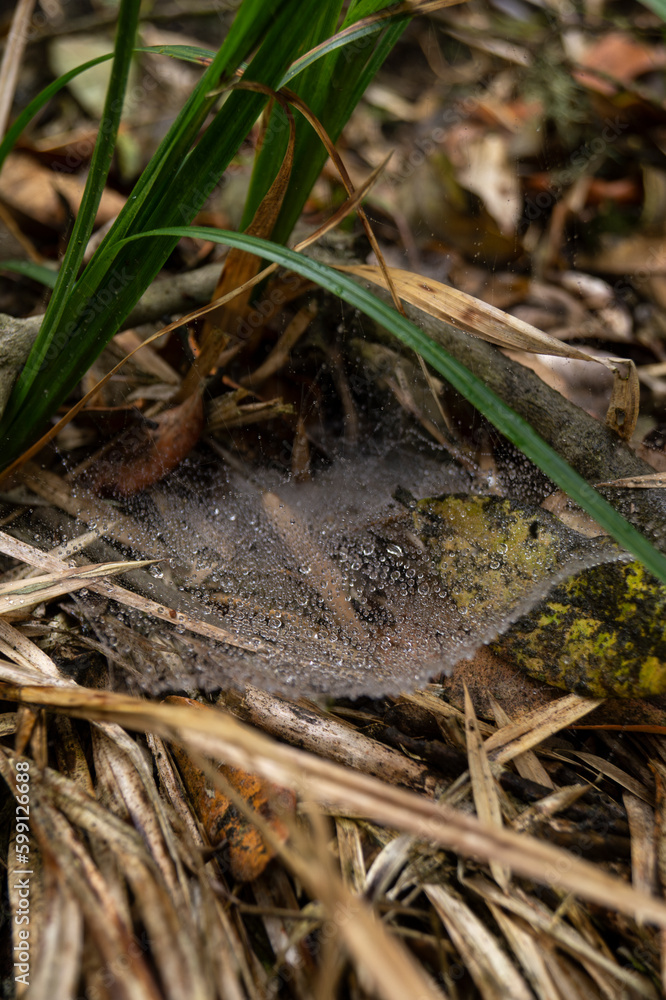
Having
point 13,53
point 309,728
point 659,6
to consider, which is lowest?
point 309,728

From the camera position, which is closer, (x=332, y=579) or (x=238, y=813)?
(x=238, y=813)

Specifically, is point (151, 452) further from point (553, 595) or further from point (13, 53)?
point (13, 53)


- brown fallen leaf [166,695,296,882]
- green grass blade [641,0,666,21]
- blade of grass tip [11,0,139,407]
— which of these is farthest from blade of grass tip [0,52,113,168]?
brown fallen leaf [166,695,296,882]

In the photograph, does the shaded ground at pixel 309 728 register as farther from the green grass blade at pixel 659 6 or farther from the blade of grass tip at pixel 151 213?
the green grass blade at pixel 659 6

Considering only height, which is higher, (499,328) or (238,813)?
(499,328)

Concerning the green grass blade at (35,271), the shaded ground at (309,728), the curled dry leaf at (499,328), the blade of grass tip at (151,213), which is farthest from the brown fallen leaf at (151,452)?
the curled dry leaf at (499,328)

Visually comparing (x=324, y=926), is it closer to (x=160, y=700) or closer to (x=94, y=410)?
(x=160, y=700)

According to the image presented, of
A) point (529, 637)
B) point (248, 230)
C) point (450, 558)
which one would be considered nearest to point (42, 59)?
point (248, 230)

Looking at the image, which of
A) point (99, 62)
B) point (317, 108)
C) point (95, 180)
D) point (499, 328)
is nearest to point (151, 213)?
point (95, 180)
